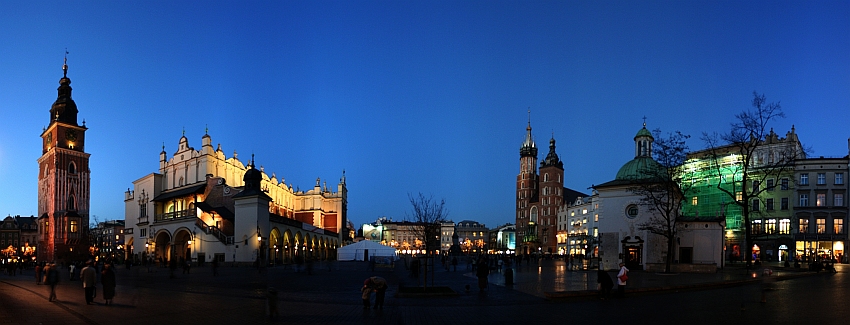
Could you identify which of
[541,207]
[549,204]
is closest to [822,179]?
[549,204]

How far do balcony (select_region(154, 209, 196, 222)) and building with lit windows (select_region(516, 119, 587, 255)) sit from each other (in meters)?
85.8

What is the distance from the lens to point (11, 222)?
460 ft

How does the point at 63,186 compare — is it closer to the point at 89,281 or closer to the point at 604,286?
the point at 89,281

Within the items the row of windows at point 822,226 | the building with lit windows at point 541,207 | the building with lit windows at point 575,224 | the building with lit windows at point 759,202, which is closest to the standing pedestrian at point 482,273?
the building with lit windows at point 759,202

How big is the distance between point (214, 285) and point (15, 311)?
42.2ft

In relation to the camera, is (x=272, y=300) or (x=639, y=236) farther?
(x=639, y=236)

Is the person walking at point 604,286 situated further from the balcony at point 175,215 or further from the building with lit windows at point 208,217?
the balcony at point 175,215

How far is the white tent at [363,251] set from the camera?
69875mm

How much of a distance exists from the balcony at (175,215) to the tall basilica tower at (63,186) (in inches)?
1368

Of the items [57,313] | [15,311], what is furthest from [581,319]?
[15,311]

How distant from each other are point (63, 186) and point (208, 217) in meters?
51.4

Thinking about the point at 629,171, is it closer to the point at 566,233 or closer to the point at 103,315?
the point at 103,315

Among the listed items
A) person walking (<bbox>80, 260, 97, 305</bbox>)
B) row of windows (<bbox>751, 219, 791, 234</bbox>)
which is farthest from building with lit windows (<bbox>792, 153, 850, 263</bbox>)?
person walking (<bbox>80, 260, 97, 305</bbox>)

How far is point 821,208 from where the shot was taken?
68688 mm
